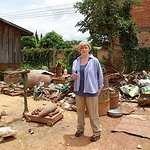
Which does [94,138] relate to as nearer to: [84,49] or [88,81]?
[88,81]

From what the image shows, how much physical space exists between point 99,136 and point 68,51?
14161 millimetres

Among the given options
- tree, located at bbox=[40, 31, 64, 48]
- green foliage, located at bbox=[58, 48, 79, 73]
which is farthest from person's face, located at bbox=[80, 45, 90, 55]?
tree, located at bbox=[40, 31, 64, 48]

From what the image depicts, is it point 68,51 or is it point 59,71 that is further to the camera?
point 68,51

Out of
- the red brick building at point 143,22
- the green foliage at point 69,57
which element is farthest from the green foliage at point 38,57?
the red brick building at point 143,22

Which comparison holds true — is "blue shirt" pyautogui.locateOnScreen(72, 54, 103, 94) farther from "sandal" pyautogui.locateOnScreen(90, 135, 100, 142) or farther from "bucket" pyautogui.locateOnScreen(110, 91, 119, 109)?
"bucket" pyautogui.locateOnScreen(110, 91, 119, 109)

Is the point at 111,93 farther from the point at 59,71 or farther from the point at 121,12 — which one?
the point at 121,12

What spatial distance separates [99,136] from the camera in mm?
5117

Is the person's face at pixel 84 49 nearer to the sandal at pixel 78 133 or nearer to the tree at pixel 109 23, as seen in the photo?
the sandal at pixel 78 133

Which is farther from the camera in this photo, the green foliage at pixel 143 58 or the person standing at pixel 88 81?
the green foliage at pixel 143 58

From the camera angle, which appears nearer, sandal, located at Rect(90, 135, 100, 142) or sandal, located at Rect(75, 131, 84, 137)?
sandal, located at Rect(90, 135, 100, 142)

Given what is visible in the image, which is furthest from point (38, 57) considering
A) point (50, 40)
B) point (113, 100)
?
point (113, 100)

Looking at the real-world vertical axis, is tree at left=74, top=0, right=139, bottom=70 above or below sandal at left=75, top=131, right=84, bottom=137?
above

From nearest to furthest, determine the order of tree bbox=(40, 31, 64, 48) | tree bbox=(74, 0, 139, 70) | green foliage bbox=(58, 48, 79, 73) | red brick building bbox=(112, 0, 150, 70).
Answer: tree bbox=(74, 0, 139, 70)
red brick building bbox=(112, 0, 150, 70)
green foliage bbox=(58, 48, 79, 73)
tree bbox=(40, 31, 64, 48)

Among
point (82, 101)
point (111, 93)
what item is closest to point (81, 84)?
point (82, 101)
